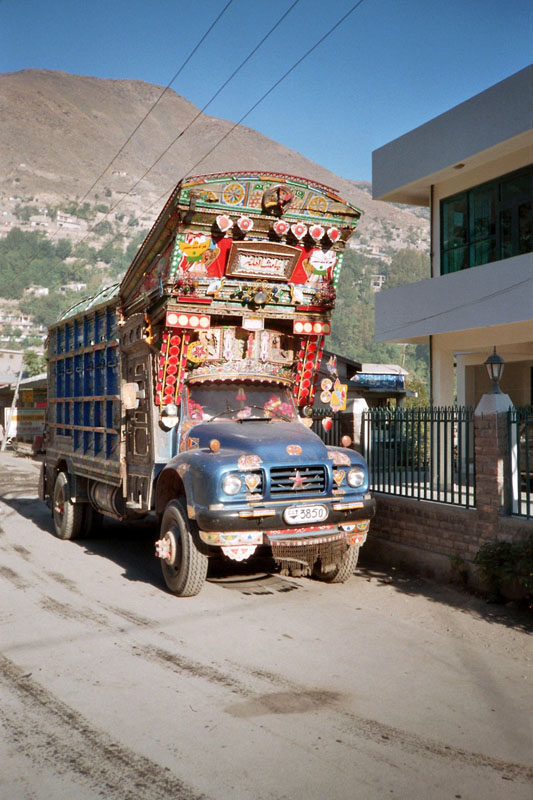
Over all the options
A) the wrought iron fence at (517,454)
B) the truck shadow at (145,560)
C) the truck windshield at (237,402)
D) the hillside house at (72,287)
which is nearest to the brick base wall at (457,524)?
the wrought iron fence at (517,454)

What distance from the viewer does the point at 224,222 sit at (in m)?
8.12

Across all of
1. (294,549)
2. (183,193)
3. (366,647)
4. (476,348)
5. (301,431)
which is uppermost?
(183,193)

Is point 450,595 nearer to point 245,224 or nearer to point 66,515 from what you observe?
point 245,224

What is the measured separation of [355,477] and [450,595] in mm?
1690

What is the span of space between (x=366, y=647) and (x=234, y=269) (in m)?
4.61

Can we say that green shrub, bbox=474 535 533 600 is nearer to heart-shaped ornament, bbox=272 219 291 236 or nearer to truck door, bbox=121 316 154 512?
truck door, bbox=121 316 154 512

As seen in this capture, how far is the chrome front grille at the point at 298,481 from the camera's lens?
737cm

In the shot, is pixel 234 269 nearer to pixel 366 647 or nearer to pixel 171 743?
pixel 366 647

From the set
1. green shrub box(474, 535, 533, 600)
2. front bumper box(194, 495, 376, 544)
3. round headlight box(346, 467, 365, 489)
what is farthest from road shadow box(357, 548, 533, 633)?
round headlight box(346, 467, 365, 489)

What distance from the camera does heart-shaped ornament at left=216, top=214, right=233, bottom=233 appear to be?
810 centimetres

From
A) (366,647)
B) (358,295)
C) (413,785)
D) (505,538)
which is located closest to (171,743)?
(413,785)

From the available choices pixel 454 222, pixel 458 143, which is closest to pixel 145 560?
pixel 458 143

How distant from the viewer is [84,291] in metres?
177

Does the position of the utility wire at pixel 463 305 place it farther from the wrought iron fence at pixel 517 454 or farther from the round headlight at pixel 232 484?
the round headlight at pixel 232 484
